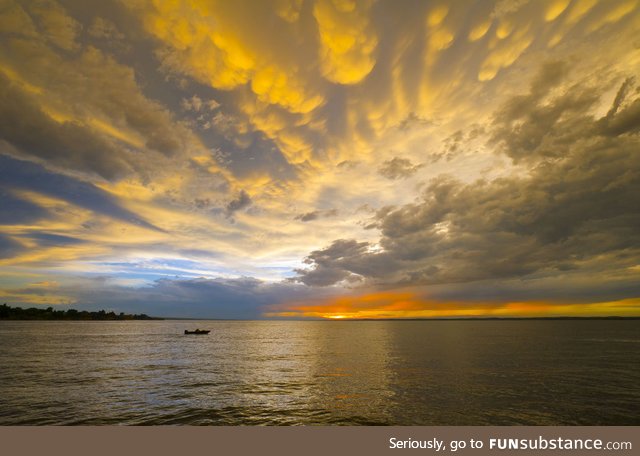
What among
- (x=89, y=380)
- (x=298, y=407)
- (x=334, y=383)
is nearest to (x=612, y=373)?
(x=334, y=383)

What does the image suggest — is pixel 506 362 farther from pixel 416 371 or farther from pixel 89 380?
pixel 89 380

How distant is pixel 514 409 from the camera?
27141mm

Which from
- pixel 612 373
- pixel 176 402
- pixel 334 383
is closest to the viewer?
pixel 176 402
